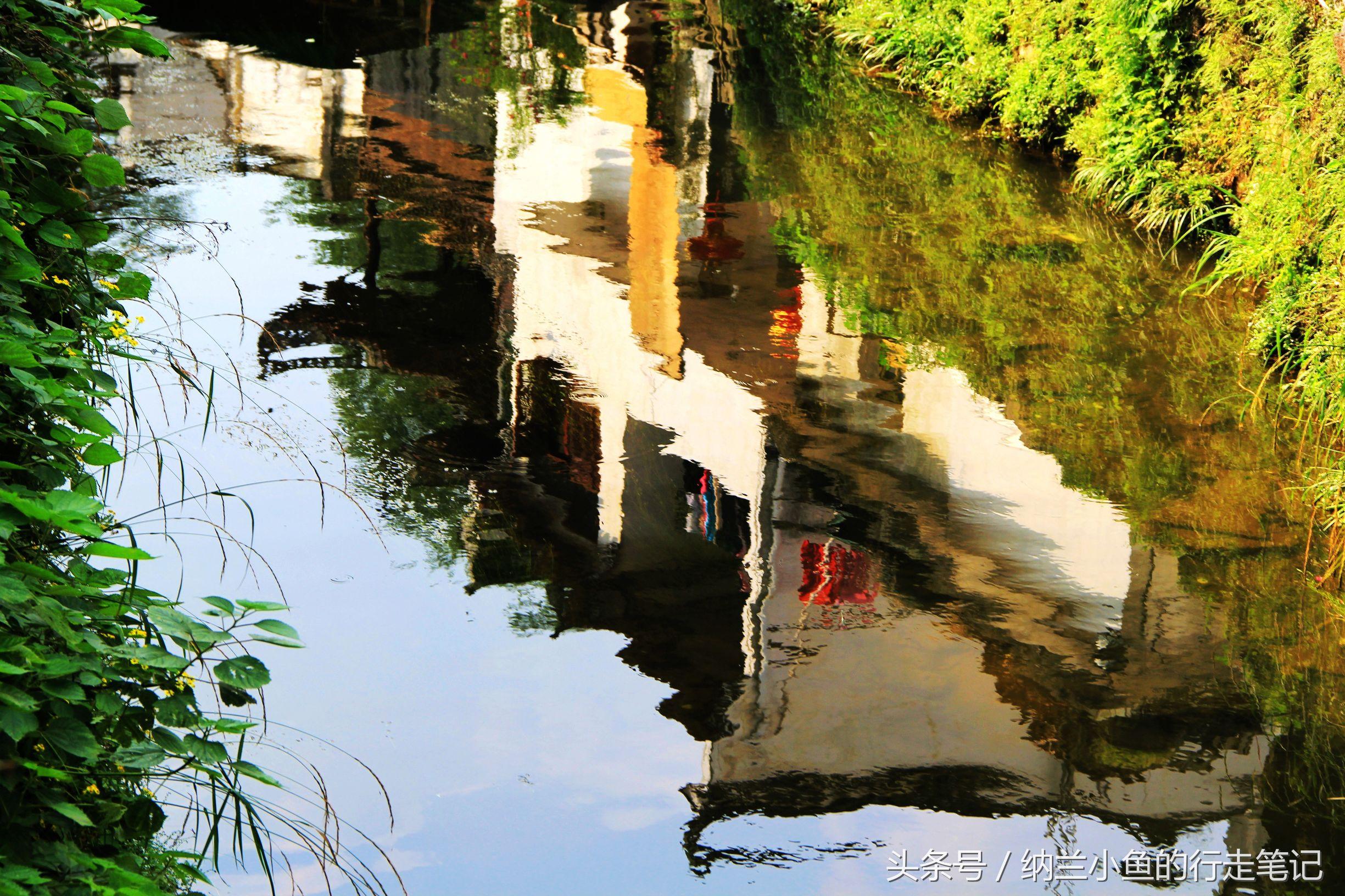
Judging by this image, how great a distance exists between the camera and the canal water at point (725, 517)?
4.29m

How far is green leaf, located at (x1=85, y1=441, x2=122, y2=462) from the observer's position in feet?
9.18

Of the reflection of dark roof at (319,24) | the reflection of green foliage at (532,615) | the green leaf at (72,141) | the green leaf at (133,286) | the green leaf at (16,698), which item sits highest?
the reflection of dark roof at (319,24)

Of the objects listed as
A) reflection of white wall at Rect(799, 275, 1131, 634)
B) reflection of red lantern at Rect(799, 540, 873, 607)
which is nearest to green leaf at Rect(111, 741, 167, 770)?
reflection of red lantern at Rect(799, 540, 873, 607)

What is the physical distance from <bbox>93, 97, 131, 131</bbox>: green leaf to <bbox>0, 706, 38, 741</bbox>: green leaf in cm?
155

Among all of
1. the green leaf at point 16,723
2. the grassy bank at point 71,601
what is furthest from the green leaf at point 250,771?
the green leaf at point 16,723

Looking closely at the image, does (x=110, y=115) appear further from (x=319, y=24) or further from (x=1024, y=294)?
(x=319, y=24)

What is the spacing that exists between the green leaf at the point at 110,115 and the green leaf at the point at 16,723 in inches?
61.0

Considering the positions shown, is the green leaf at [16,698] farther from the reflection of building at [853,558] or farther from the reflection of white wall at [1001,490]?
the reflection of white wall at [1001,490]

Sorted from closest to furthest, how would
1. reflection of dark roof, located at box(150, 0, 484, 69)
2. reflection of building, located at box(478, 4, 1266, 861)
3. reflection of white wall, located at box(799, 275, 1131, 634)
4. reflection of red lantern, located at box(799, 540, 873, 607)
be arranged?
reflection of building, located at box(478, 4, 1266, 861)
reflection of red lantern, located at box(799, 540, 873, 607)
reflection of white wall, located at box(799, 275, 1131, 634)
reflection of dark roof, located at box(150, 0, 484, 69)

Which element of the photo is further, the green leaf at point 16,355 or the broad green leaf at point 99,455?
the broad green leaf at point 99,455

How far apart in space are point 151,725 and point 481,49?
43.9 ft

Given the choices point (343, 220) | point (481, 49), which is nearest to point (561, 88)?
point (481, 49)

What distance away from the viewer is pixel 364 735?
4.48 meters

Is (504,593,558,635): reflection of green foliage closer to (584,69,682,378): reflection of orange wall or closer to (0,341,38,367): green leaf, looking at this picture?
(584,69,682,378): reflection of orange wall
